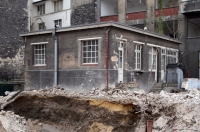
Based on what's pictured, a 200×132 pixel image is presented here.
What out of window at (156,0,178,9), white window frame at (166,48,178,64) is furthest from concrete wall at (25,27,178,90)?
window at (156,0,178,9)

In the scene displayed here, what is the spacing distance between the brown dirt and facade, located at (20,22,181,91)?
2.17 meters

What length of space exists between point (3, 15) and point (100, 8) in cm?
1013

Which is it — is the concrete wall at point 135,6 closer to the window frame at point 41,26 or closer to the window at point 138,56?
the window frame at point 41,26

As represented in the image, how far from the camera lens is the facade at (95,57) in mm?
14523

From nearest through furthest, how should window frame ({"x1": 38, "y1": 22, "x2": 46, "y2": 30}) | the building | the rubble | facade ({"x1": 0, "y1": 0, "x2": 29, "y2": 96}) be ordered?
1. the rubble
2. the building
3. facade ({"x1": 0, "y1": 0, "x2": 29, "y2": 96})
4. window frame ({"x1": 38, "y1": 22, "x2": 46, "y2": 30})

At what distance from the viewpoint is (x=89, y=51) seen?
1525cm

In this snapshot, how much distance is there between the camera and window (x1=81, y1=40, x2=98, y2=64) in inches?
590

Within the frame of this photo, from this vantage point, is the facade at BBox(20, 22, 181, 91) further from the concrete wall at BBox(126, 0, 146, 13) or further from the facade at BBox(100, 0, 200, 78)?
the concrete wall at BBox(126, 0, 146, 13)

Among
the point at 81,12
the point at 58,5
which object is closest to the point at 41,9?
the point at 58,5

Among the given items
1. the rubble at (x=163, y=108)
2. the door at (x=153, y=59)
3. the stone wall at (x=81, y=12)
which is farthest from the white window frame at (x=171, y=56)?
the stone wall at (x=81, y=12)

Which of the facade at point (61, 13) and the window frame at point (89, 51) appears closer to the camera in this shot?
the window frame at point (89, 51)

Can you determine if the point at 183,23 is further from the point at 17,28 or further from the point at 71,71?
the point at 17,28

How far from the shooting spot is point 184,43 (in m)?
23.9

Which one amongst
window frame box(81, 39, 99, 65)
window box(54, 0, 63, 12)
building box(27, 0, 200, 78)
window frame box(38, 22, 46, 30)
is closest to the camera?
window frame box(81, 39, 99, 65)
